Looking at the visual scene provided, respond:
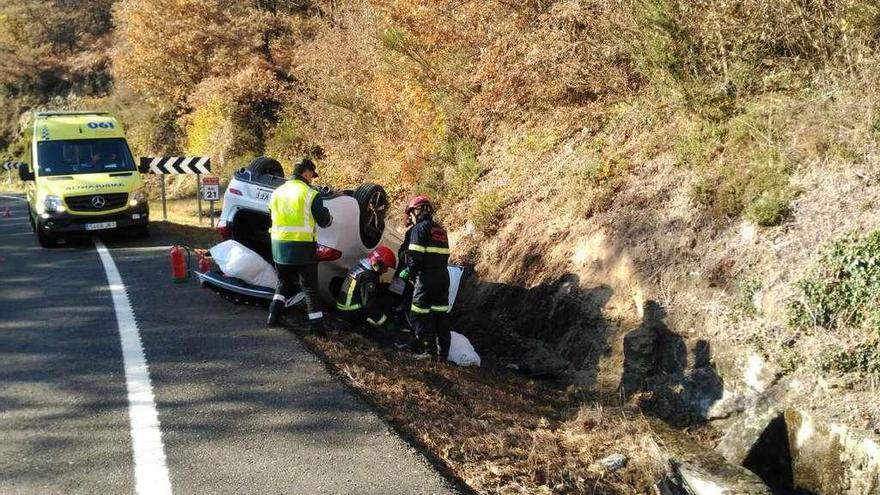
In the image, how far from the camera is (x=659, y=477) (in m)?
5.29

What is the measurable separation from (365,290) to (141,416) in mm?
2869

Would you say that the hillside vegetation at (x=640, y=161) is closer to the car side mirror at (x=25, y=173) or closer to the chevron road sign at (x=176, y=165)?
the chevron road sign at (x=176, y=165)

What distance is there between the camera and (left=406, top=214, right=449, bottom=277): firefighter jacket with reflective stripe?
7.12m

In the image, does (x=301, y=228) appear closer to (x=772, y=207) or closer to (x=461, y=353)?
(x=461, y=353)

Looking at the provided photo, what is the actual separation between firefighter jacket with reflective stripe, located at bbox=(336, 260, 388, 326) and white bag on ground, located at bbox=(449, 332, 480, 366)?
3.08 ft

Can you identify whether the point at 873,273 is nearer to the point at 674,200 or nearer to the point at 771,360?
the point at 771,360

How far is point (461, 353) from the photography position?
7711 millimetres

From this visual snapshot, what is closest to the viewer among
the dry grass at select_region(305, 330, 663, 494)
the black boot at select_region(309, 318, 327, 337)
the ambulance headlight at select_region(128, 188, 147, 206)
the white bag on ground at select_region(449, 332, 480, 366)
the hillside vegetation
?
the dry grass at select_region(305, 330, 663, 494)

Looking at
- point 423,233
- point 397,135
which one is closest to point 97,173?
point 397,135

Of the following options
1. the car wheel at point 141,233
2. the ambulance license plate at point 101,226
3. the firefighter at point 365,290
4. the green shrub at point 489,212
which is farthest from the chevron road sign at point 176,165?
the firefighter at point 365,290

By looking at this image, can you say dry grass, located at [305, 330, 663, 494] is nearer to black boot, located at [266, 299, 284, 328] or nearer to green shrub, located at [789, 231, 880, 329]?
black boot, located at [266, 299, 284, 328]

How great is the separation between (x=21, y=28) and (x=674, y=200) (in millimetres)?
45617

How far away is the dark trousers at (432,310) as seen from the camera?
7.29m

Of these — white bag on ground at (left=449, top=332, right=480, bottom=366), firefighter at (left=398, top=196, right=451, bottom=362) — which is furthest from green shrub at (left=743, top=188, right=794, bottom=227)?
white bag on ground at (left=449, top=332, right=480, bottom=366)
